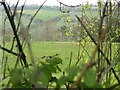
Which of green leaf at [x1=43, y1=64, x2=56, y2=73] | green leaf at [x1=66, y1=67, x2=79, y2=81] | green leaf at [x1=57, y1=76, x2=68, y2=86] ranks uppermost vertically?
green leaf at [x1=66, y1=67, x2=79, y2=81]

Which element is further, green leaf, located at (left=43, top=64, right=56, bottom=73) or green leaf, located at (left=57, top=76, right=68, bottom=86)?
green leaf, located at (left=43, top=64, right=56, bottom=73)

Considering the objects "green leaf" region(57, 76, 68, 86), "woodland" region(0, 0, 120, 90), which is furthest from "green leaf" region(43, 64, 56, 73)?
"green leaf" region(57, 76, 68, 86)

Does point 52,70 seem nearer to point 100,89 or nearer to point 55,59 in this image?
point 55,59

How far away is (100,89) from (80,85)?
0.15 feet

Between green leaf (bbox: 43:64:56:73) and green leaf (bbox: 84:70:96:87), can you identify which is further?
green leaf (bbox: 43:64:56:73)

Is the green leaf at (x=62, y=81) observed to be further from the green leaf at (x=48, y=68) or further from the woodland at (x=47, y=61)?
the green leaf at (x=48, y=68)

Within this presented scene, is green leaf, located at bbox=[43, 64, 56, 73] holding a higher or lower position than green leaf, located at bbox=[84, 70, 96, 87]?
lower

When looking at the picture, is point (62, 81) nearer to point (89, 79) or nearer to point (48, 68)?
point (89, 79)

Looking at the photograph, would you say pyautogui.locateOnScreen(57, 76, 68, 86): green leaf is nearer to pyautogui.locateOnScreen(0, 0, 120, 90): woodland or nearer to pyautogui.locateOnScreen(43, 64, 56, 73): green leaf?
pyautogui.locateOnScreen(0, 0, 120, 90): woodland

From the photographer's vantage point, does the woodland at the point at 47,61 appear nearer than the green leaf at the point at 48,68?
Yes

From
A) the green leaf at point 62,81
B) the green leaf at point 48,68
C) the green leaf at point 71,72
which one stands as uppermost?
the green leaf at point 71,72

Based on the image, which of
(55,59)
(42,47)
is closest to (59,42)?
(42,47)

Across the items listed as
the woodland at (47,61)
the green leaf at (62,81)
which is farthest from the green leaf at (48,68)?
the green leaf at (62,81)

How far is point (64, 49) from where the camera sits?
1162 centimetres
